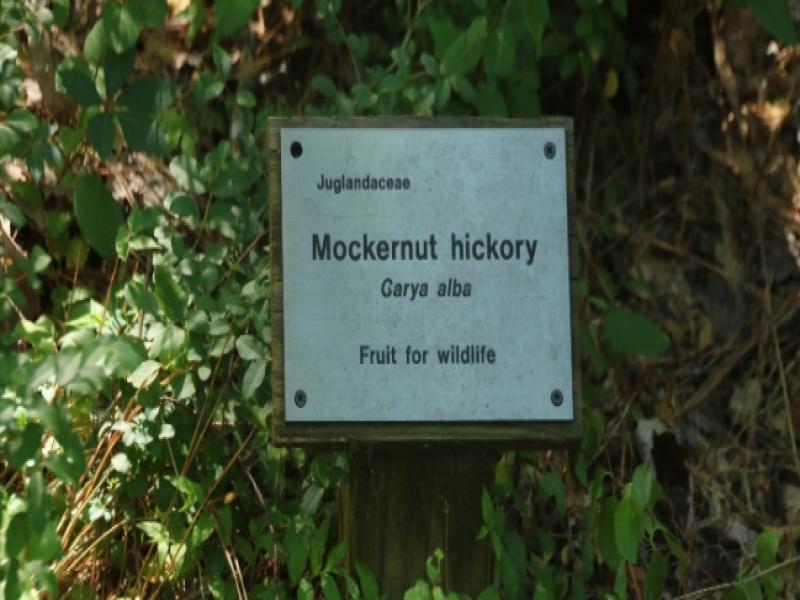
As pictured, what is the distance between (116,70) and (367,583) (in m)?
0.95

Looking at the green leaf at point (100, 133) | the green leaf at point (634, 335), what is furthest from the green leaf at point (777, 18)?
the green leaf at point (100, 133)

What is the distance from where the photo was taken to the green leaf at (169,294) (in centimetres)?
210

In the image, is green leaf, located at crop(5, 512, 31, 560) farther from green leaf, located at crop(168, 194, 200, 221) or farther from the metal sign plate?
green leaf, located at crop(168, 194, 200, 221)

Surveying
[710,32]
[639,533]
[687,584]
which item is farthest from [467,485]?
[710,32]

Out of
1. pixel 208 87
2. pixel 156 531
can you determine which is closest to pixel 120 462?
pixel 156 531

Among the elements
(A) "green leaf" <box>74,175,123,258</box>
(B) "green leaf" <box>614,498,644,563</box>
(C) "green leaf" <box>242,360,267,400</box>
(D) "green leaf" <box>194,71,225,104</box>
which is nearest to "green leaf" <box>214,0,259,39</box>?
(D) "green leaf" <box>194,71,225,104</box>

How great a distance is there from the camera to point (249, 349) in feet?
7.16

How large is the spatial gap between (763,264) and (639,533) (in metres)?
1.43

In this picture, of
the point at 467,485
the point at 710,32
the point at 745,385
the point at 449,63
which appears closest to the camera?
the point at 467,485

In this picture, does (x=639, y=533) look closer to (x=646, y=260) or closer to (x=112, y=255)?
(x=112, y=255)

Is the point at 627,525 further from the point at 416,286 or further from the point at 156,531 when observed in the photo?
the point at 156,531

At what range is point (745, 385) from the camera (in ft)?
10.1

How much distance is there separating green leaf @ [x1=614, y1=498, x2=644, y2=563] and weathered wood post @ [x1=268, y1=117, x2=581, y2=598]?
0.13 meters

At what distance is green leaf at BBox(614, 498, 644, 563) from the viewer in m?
1.87
